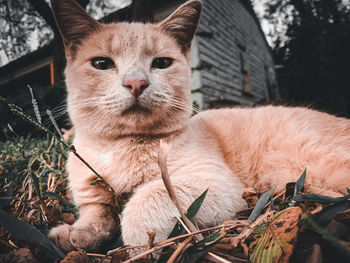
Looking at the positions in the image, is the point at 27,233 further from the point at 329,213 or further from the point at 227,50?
the point at 227,50

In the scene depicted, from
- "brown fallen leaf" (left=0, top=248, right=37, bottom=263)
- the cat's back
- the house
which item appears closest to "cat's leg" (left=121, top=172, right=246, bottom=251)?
"brown fallen leaf" (left=0, top=248, right=37, bottom=263)

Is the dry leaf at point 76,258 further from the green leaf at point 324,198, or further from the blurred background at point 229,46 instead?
the blurred background at point 229,46

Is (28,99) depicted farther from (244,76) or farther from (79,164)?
(244,76)

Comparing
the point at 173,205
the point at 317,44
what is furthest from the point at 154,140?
the point at 317,44

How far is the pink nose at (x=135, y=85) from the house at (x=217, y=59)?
2045mm

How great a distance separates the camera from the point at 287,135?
157 centimetres

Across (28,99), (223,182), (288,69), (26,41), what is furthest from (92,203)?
(288,69)

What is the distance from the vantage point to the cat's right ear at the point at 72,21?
1.49 meters

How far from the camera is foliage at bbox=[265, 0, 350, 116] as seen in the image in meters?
7.32

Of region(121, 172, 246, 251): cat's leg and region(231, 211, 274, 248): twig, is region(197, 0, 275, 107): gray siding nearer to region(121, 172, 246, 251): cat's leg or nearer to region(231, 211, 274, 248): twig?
region(121, 172, 246, 251): cat's leg

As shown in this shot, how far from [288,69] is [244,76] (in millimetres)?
1804

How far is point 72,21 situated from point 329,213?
1751 millimetres

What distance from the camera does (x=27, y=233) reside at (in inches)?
30.0

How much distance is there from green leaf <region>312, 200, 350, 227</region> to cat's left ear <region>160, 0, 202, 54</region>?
57.1 inches
